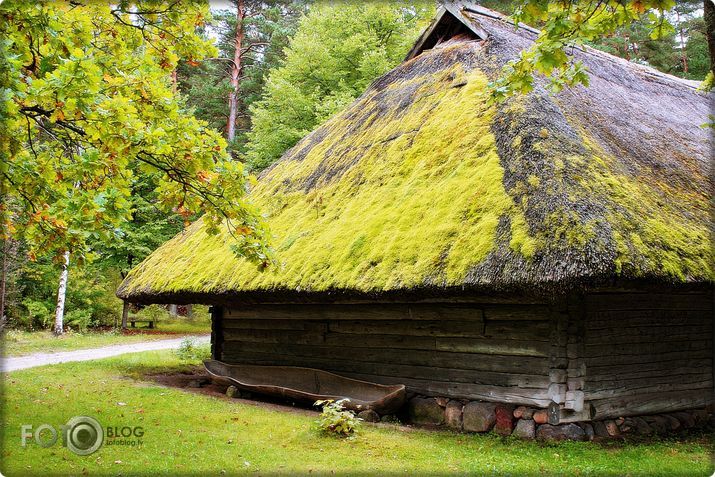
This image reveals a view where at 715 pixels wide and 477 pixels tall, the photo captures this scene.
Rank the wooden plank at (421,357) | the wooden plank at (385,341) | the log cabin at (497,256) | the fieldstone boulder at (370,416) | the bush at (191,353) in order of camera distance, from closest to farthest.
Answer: the log cabin at (497,256)
the wooden plank at (421,357)
the fieldstone boulder at (370,416)
the wooden plank at (385,341)
the bush at (191,353)

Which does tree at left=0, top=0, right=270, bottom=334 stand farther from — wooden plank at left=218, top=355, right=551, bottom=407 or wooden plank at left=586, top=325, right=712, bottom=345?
wooden plank at left=586, top=325, right=712, bottom=345

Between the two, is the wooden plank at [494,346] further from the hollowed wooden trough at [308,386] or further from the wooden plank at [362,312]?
the hollowed wooden trough at [308,386]

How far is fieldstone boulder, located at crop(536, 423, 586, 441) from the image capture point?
6.77 m

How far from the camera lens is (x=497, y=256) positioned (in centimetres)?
647

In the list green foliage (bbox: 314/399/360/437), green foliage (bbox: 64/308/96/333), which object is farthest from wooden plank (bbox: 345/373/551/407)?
green foliage (bbox: 64/308/96/333)

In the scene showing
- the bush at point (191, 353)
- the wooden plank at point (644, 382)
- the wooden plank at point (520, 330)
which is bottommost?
the bush at point (191, 353)

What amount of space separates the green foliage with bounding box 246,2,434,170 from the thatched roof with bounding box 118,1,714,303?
8.03 metres

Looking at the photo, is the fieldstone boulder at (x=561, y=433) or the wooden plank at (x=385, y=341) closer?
the fieldstone boulder at (x=561, y=433)

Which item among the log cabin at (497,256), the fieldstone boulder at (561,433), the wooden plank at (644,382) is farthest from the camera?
→ the wooden plank at (644,382)

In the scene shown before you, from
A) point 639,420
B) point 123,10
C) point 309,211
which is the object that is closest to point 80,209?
point 123,10

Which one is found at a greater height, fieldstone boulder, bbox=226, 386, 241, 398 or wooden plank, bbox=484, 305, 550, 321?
wooden plank, bbox=484, 305, 550, 321

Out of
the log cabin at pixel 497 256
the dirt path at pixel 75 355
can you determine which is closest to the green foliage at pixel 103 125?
the log cabin at pixel 497 256

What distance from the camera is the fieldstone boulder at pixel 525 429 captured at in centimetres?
695

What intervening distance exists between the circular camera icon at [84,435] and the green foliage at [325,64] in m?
14.3
